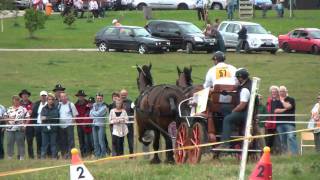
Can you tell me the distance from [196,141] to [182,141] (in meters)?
0.51

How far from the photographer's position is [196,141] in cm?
1597

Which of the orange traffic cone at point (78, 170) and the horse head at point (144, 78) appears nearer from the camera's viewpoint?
the orange traffic cone at point (78, 170)

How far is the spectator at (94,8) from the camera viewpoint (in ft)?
193

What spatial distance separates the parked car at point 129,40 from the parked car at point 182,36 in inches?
37.7

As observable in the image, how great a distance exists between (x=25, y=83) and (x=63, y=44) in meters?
14.4

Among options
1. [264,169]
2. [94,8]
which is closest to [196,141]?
[264,169]

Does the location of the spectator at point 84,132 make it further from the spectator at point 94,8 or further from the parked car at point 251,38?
the spectator at point 94,8

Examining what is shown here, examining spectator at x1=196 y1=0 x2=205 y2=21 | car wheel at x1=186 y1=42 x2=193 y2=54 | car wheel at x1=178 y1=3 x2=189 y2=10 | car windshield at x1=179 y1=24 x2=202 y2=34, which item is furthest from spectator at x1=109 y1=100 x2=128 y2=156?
car wheel at x1=178 y1=3 x2=189 y2=10

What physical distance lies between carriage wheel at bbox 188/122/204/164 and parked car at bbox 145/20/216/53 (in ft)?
85.7

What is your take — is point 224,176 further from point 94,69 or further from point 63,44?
point 63,44

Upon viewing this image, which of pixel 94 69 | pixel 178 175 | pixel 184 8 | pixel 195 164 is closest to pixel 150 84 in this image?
pixel 195 164

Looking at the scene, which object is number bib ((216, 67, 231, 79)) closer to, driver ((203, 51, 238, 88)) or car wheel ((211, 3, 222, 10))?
driver ((203, 51, 238, 88))

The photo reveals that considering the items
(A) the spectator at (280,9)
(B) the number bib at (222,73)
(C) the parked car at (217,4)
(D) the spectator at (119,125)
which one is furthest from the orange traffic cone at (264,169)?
(C) the parked car at (217,4)

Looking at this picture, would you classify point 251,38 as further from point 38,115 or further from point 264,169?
point 264,169
